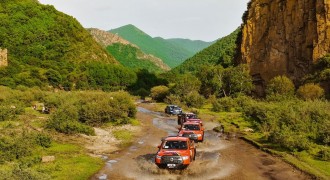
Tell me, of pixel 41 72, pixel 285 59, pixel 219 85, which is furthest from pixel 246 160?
pixel 41 72

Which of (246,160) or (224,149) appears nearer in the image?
(246,160)

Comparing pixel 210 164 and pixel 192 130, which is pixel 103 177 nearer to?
pixel 210 164

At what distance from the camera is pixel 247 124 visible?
46344mm

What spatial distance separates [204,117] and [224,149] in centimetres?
2552

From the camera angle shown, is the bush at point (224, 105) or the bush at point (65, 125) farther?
the bush at point (224, 105)

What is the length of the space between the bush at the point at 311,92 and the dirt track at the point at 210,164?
21846mm

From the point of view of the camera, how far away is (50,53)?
131 m

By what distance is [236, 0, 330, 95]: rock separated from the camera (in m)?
61.8

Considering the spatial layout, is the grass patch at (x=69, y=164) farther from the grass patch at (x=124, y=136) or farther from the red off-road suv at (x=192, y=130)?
the red off-road suv at (x=192, y=130)

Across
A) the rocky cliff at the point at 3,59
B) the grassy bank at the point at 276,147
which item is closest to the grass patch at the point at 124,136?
the grassy bank at the point at 276,147

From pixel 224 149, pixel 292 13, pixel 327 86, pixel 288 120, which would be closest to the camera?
pixel 224 149

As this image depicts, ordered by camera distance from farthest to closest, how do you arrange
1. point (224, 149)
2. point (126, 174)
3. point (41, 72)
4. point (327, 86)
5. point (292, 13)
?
point (41, 72) → point (292, 13) → point (327, 86) → point (224, 149) → point (126, 174)

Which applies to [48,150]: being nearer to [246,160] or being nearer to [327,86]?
[246,160]

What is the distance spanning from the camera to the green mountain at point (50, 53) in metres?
106
